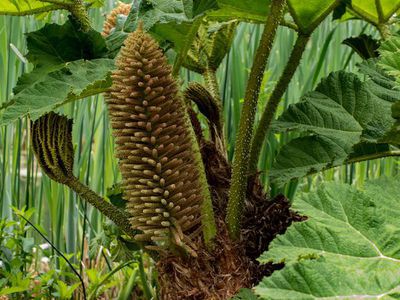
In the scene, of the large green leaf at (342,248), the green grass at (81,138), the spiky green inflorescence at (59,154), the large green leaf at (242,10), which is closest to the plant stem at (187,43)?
the large green leaf at (242,10)

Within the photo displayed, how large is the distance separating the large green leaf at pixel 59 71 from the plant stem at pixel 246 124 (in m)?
0.19

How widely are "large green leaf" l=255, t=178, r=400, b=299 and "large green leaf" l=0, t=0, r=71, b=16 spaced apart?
1.97ft

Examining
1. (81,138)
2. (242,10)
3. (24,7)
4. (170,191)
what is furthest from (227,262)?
(81,138)

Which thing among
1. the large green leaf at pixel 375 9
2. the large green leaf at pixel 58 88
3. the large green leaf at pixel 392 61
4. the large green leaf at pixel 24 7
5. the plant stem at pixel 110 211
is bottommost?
the plant stem at pixel 110 211

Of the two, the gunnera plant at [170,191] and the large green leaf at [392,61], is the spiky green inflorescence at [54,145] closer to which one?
the gunnera plant at [170,191]

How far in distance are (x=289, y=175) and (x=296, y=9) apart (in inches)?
9.6

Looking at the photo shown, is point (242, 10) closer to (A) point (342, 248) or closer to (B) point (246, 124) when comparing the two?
(B) point (246, 124)

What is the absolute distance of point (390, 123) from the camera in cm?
97

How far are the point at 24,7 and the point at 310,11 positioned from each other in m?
0.46

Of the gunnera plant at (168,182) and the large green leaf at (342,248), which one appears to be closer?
the large green leaf at (342,248)

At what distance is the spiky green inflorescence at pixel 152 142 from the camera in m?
0.88

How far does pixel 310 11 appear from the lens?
3.35ft

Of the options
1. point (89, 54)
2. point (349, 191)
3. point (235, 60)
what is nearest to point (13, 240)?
point (89, 54)

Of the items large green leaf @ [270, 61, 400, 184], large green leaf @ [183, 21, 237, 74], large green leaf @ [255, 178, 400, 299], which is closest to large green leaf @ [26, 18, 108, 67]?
large green leaf @ [183, 21, 237, 74]
